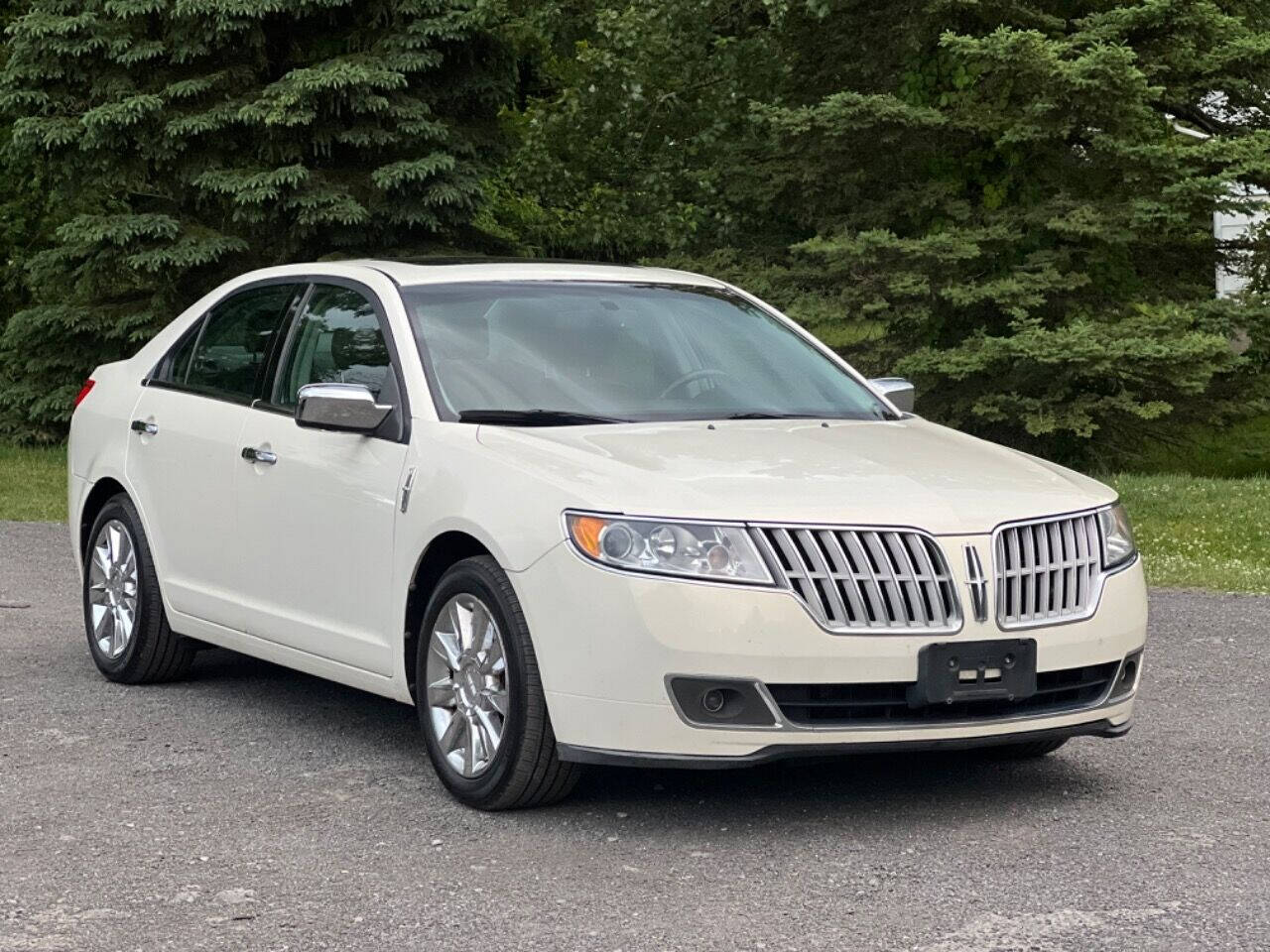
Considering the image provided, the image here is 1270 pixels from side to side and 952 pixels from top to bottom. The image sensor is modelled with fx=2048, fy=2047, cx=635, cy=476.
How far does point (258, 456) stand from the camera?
23.7 ft

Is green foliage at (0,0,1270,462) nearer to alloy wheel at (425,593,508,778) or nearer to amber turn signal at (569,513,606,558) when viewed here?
alloy wheel at (425,593,508,778)

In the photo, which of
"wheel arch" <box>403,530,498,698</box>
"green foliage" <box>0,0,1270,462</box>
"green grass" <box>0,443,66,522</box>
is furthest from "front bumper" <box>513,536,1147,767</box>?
"green foliage" <box>0,0,1270,462</box>

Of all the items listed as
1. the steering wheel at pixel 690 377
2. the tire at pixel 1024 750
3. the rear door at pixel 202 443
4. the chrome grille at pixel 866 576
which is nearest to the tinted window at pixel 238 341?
the rear door at pixel 202 443

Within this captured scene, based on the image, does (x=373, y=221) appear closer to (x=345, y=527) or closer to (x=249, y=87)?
(x=249, y=87)

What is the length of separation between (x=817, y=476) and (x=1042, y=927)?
1.55 meters

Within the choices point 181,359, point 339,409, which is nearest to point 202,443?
point 181,359

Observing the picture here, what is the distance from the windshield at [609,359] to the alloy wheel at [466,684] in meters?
0.70

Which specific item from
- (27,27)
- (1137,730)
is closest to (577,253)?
Answer: (27,27)

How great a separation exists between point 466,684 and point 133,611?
2.61 metres

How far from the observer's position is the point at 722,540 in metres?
5.51

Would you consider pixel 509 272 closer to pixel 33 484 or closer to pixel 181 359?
pixel 181 359

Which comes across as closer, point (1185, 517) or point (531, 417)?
point (531, 417)

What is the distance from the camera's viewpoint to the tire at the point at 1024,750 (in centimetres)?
664

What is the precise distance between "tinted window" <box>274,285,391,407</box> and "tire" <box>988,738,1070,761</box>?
237 cm
